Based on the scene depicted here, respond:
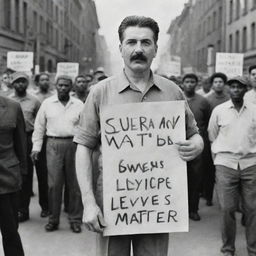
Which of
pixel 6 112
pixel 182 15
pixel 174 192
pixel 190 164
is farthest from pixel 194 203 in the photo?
pixel 182 15

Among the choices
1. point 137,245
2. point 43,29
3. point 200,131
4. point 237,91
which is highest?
point 43,29

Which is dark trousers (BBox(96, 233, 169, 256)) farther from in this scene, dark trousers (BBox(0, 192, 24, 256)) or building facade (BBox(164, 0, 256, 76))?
building facade (BBox(164, 0, 256, 76))

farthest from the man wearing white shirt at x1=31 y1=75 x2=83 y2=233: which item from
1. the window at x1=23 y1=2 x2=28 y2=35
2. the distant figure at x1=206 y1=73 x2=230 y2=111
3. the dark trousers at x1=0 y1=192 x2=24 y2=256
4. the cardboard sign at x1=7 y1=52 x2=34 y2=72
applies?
the window at x1=23 y1=2 x2=28 y2=35

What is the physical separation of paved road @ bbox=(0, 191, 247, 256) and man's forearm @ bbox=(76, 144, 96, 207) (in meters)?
2.90

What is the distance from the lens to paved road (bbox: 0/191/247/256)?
5.29 meters

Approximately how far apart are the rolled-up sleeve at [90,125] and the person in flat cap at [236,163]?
8.72 ft

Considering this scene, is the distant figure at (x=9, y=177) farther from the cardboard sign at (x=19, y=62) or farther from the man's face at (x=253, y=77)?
the cardboard sign at (x=19, y=62)

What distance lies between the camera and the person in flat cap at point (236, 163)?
4.87 metres

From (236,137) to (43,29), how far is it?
111ft

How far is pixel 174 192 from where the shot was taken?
2551 mm

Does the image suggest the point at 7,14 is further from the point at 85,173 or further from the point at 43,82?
the point at 85,173

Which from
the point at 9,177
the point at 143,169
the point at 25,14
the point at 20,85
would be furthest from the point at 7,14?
the point at 143,169

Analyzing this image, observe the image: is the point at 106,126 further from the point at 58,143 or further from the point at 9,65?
the point at 9,65

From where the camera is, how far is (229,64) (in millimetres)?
10953
